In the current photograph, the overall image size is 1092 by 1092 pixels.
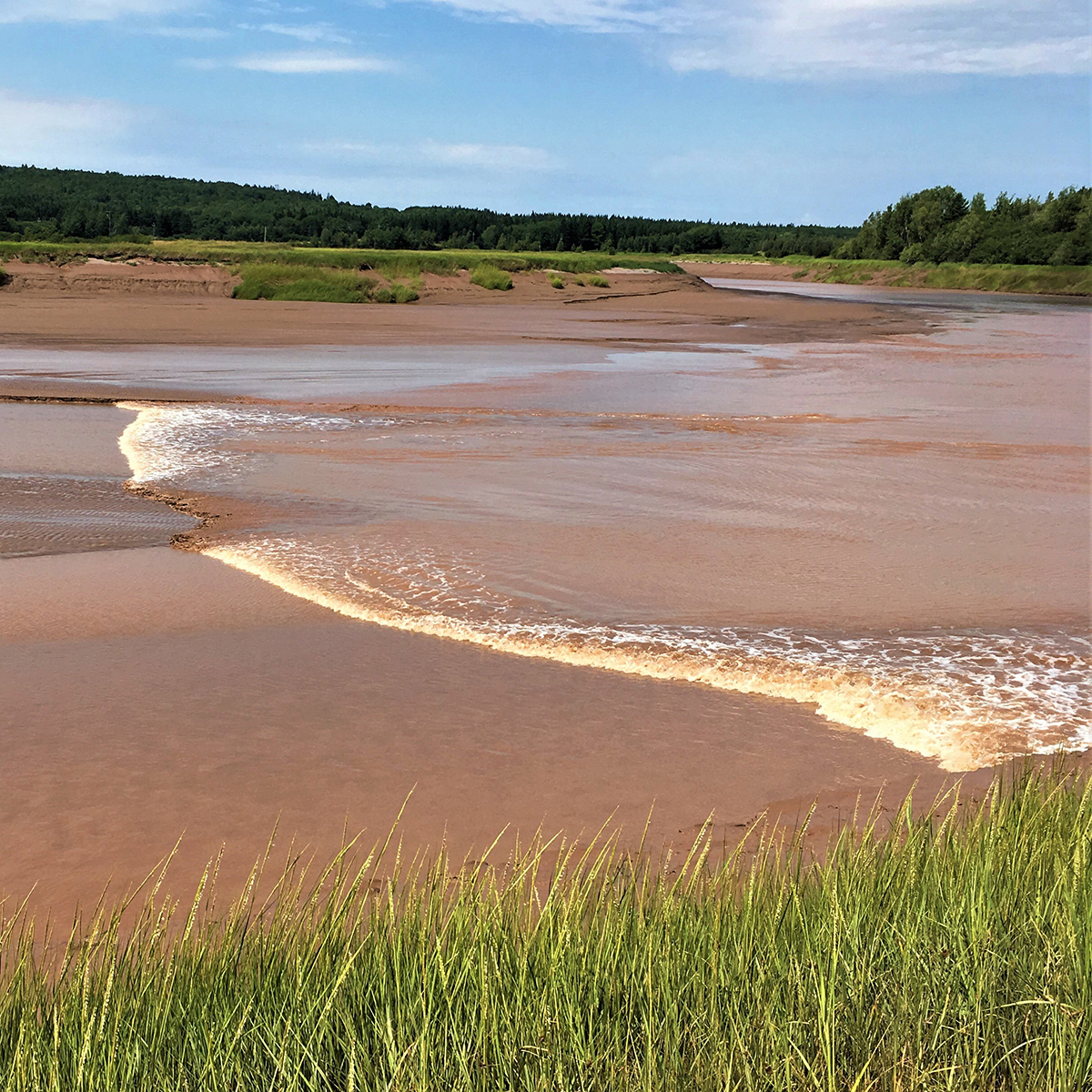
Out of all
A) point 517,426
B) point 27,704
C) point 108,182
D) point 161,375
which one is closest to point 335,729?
point 27,704

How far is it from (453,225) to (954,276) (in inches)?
1504

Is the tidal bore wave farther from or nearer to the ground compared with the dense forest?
nearer to the ground

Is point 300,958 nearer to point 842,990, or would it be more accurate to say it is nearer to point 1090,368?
point 842,990

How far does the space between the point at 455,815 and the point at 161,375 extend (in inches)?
568

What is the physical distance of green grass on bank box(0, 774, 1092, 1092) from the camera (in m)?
2.22

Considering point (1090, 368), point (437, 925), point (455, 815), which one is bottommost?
point (455, 815)

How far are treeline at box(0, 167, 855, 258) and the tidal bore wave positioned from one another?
5794 centimetres

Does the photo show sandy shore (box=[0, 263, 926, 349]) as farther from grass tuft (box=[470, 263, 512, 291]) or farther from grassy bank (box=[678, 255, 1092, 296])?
grassy bank (box=[678, 255, 1092, 296])

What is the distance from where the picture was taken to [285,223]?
8144 cm

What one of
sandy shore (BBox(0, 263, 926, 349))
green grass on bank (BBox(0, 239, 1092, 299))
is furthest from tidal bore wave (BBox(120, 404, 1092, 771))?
green grass on bank (BBox(0, 239, 1092, 299))

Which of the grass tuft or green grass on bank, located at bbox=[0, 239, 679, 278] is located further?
the grass tuft

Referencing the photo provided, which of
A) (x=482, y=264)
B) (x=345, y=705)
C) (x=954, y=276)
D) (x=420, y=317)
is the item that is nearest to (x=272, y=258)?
(x=482, y=264)

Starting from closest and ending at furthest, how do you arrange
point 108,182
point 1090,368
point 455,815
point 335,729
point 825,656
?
point 455,815, point 335,729, point 825,656, point 1090,368, point 108,182

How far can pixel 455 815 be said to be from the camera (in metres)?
4.05
